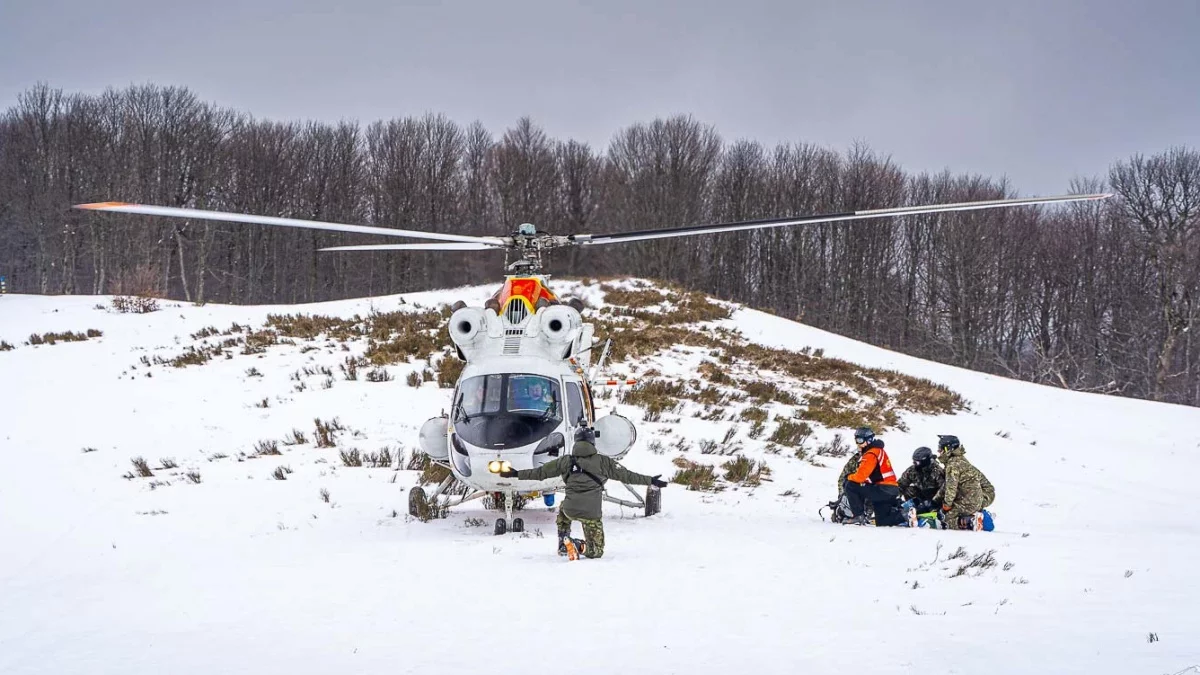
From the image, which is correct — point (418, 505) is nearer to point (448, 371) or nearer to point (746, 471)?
point (746, 471)

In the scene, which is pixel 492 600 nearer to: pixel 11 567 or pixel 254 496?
pixel 11 567

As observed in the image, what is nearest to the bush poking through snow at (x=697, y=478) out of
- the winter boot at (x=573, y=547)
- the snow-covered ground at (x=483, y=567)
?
the snow-covered ground at (x=483, y=567)

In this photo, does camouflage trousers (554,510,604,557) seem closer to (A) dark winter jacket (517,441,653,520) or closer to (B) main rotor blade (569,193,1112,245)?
(A) dark winter jacket (517,441,653,520)

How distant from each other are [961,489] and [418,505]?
664 cm

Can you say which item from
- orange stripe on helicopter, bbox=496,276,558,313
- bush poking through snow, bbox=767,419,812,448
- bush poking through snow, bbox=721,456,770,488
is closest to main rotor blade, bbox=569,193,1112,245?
orange stripe on helicopter, bbox=496,276,558,313

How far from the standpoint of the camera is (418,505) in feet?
33.2

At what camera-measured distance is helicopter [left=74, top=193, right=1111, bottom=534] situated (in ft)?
29.6

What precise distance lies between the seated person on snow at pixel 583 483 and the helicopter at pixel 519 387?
2.17 feet

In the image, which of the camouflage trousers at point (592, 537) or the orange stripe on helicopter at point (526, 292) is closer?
the camouflage trousers at point (592, 537)

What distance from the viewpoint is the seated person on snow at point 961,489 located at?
10219 mm

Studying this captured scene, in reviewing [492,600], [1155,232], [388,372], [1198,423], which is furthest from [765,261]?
[492,600]

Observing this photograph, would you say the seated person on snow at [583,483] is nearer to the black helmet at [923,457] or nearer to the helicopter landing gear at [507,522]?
the helicopter landing gear at [507,522]

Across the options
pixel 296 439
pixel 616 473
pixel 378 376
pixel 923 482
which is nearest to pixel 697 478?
pixel 923 482

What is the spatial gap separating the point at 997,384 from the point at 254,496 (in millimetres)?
23126
